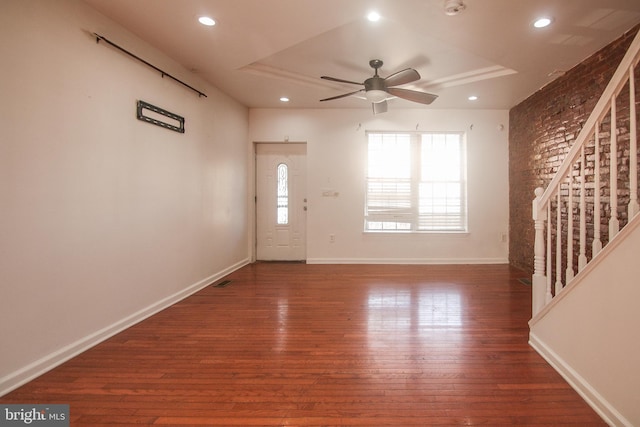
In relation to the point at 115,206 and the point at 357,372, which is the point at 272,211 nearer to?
the point at 115,206

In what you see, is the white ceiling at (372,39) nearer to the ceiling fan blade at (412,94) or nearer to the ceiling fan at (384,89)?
the ceiling fan at (384,89)

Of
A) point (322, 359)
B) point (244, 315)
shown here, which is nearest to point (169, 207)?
point (244, 315)

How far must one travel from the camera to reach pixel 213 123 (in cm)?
405

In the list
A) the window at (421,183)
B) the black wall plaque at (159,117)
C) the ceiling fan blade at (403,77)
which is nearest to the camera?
the black wall plaque at (159,117)

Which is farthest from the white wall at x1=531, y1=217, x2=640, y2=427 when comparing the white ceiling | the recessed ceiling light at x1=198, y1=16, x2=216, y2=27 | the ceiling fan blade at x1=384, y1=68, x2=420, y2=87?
the recessed ceiling light at x1=198, y1=16, x2=216, y2=27

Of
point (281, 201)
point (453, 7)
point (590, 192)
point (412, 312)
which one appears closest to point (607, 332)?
point (412, 312)

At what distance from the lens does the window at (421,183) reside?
204 inches

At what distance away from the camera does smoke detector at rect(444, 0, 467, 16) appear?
7.33 ft

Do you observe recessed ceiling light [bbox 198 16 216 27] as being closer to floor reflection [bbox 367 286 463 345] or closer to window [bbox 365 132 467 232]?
floor reflection [bbox 367 286 463 345]

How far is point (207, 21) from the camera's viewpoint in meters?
2.54

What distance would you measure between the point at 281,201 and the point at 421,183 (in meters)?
2.56

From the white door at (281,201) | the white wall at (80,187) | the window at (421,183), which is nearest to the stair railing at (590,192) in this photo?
the window at (421,183)

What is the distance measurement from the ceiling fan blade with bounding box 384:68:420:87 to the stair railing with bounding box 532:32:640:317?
1562 mm

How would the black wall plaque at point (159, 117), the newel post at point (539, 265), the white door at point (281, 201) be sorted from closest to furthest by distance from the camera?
the newel post at point (539, 265) < the black wall plaque at point (159, 117) < the white door at point (281, 201)
